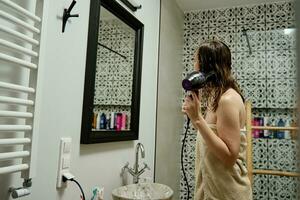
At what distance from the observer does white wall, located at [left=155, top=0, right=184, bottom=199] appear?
2.18 m


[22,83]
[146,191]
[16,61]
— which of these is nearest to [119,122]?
[146,191]

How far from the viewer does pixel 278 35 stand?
2.47 meters

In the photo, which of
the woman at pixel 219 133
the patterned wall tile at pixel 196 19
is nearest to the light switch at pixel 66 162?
the woman at pixel 219 133

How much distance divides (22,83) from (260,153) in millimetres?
2106

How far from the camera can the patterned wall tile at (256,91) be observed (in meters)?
2.45

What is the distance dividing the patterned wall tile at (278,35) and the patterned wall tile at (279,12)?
0.05 m

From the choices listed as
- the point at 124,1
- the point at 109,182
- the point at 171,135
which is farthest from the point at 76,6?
the point at 171,135

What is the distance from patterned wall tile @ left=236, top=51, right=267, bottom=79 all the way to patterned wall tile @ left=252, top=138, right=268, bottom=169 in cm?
58

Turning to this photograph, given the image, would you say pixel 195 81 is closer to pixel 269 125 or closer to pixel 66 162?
pixel 66 162

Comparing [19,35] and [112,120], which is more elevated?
[19,35]

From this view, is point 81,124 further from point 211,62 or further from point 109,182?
point 211,62

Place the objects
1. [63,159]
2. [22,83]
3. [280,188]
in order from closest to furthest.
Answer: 1. [22,83]
2. [63,159]
3. [280,188]

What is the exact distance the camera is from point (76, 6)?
1.19 m

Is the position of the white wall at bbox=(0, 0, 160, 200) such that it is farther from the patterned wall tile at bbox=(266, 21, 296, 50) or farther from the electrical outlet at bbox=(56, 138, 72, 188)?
the patterned wall tile at bbox=(266, 21, 296, 50)
